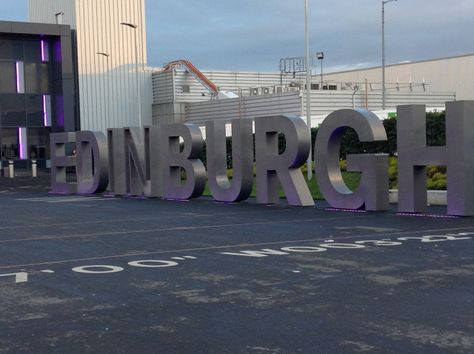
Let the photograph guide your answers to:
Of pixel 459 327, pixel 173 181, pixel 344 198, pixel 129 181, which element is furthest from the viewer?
pixel 129 181

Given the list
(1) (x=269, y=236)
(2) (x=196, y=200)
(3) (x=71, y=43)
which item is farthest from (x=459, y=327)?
(3) (x=71, y=43)

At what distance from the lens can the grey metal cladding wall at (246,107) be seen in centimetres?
4534

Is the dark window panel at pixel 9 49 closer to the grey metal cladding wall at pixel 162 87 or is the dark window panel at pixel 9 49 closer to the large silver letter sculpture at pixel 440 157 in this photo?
the grey metal cladding wall at pixel 162 87

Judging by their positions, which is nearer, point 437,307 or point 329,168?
point 437,307

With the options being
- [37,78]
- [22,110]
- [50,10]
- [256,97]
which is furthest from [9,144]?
[256,97]

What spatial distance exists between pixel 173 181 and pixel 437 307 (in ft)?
53.6

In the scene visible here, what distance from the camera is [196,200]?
839 inches

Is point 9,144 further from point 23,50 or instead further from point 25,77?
point 23,50

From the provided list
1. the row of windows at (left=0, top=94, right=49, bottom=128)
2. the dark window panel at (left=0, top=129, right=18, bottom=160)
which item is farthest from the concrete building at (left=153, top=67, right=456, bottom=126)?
the dark window panel at (left=0, top=129, right=18, bottom=160)

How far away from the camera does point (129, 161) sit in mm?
24016

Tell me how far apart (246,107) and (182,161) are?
2783cm

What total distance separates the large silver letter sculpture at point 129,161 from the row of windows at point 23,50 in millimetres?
25115

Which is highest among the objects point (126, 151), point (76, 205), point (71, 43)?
point (71, 43)

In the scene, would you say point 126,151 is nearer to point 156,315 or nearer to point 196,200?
point 196,200
